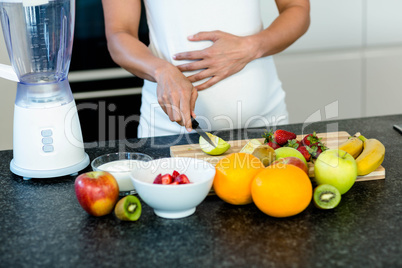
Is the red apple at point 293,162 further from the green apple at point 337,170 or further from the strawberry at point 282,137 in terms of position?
the strawberry at point 282,137

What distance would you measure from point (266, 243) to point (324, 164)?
227mm

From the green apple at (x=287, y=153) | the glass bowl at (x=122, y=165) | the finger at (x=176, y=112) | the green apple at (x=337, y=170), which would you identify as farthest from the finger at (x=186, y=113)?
the green apple at (x=337, y=170)

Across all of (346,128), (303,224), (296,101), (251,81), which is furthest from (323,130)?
(296,101)

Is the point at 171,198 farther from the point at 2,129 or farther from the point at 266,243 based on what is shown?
the point at 2,129

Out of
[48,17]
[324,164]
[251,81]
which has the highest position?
[48,17]

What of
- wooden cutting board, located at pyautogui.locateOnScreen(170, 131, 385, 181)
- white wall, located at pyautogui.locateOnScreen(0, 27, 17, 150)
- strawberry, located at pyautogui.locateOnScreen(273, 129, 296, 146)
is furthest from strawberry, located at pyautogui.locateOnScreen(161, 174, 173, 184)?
white wall, located at pyautogui.locateOnScreen(0, 27, 17, 150)

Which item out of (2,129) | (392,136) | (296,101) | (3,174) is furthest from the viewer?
(296,101)

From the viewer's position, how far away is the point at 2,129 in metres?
2.49

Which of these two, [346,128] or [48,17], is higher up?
[48,17]

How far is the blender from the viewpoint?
3.83ft

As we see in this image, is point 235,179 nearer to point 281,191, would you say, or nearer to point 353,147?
point 281,191

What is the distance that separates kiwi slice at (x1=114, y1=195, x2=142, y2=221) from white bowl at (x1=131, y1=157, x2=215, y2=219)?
18 mm

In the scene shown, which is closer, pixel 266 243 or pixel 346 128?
pixel 266 243

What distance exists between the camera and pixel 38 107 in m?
1.15
